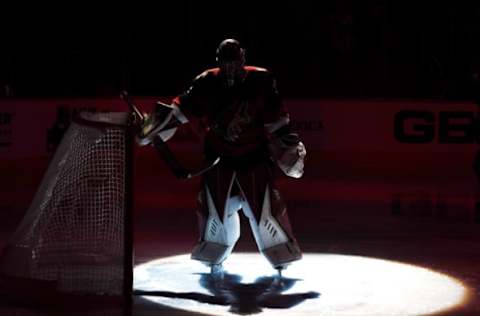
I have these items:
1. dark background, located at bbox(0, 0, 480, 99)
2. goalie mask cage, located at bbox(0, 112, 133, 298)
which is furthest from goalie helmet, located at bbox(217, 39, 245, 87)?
dark background, located at bbox(0, 0, 480, 99)

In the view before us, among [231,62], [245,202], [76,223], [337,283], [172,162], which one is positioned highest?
[231,62]

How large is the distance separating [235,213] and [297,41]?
961 centimetres

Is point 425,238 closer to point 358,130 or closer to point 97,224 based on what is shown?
point 97,224

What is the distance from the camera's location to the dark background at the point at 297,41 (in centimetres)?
1639

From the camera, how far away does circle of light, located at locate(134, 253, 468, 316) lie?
21.7 feet

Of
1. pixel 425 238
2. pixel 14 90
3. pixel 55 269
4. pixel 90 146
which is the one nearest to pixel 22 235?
pixel 55 269

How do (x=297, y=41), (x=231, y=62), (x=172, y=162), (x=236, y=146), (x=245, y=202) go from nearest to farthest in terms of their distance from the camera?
(x=172, y=162), (x=231, y=62), (x=236, y=146), (x=245, y=202), (x=297, y=41)

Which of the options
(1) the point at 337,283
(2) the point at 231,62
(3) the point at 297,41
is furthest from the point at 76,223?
(3) the point at 297,41

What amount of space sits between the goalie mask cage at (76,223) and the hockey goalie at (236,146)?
42 cm

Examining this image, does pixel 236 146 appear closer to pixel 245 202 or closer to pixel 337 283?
pixel 245 202

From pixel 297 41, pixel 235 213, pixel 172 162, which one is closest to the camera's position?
pixel 172 162

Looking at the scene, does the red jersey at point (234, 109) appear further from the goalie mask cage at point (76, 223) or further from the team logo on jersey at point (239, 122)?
the goalie mask cage at point (76, 223)

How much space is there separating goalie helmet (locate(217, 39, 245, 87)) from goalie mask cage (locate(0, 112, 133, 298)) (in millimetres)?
939

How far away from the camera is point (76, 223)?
7.36m
